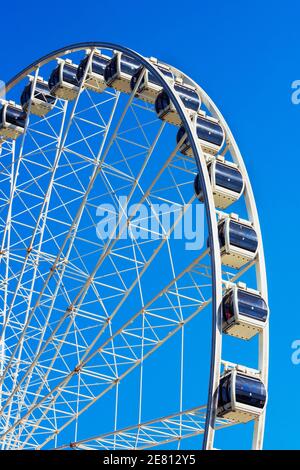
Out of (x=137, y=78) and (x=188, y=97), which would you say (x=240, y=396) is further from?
(x=137, y=78)

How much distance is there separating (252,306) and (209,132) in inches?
180

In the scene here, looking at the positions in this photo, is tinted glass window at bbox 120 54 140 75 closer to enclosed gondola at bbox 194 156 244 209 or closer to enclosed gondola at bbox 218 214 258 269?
enclosed gondola at bbox 194 156 244 209

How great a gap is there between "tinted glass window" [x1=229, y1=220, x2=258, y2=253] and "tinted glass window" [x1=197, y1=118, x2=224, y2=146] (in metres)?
2.37

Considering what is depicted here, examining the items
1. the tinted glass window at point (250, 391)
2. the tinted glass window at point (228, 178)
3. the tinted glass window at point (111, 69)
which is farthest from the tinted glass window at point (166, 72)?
the tinted glass window at point (250, 391)

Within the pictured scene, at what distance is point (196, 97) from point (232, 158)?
1791 mm

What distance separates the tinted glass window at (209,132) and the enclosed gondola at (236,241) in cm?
218

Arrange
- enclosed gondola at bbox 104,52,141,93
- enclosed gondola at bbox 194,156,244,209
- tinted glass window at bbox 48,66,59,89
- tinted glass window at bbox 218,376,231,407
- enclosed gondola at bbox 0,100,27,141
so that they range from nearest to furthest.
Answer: tinted glass window at bbox 218,376,231,407 < enclosed gondola at bbox 194,156,244,209 < enclosed gondola at bbox 104,52,141,93 < tinted glass window at bbox 48,66,59,89 < enclosed gondola at bbox 0,100,27,141

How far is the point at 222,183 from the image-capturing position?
2425cm

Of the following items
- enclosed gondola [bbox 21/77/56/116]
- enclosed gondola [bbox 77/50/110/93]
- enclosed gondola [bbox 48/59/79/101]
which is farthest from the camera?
enclosed gondola [bbox 21/77/56/116]

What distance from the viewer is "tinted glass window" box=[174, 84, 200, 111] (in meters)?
25.9

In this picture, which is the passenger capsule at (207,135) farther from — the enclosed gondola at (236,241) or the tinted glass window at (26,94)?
the tinted glass window at (26,94)

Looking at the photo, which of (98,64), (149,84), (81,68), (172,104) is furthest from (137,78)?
(81,68)

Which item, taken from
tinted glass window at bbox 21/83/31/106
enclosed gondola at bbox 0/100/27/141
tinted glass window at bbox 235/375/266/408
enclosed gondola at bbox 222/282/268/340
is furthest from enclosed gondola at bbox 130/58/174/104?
tinted glass window at bbox 235/375/266/408
